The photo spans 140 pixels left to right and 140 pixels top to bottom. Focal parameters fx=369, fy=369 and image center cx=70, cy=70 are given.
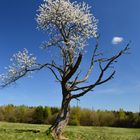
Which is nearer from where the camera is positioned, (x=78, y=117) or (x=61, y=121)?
(x=61, y=121)

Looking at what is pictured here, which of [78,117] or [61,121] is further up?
[78,117]

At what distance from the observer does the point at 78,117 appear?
106 meters

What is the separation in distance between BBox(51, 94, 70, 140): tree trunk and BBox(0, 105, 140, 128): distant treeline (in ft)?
219

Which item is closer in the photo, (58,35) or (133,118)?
(58,35)

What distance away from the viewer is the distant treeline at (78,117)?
9762 centimetres

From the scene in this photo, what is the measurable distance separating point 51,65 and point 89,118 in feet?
259

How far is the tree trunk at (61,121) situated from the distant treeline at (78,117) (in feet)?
219

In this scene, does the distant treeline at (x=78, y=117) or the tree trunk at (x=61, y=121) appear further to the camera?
the distant treeline at (x=78, y=117)

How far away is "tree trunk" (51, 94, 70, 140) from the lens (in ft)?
94.2

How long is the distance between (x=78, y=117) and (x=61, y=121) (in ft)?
254

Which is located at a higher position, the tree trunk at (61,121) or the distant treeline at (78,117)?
the distant treeline at (78,117)

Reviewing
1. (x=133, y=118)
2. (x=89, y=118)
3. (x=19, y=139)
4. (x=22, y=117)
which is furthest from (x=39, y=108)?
(x=19, y=139)

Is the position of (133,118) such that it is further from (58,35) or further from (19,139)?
(19,139)

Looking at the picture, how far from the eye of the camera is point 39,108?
10519 centimetres
